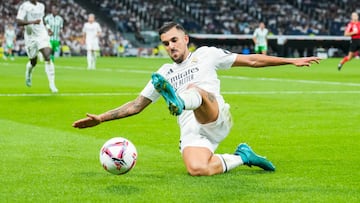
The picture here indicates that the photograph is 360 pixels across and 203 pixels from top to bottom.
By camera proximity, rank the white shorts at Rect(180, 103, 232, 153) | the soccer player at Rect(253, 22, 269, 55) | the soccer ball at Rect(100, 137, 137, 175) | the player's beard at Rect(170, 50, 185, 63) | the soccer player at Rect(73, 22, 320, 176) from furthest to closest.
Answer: the soccer player at Rect(253, 22, 269, 55), the white shorts at Rect(180, 103, 232, 153), the player's beard at Rect(170, 50, 185, 63), the soccer player at Rect(73, 22, 320, 176), the soccer ball at Rect(100, 137, 137, 175)

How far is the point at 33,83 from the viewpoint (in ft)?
92.5

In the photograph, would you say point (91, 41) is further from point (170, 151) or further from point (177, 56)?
point (177, 56)

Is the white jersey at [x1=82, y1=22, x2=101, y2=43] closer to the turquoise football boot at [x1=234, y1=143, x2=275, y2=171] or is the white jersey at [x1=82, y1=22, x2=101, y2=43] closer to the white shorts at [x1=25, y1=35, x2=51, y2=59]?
the white shorts at [x1=25, y1=35, x2=51, y2=59]

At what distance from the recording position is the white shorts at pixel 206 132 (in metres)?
9.84

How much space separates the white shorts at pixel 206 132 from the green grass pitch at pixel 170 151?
360 millimetres

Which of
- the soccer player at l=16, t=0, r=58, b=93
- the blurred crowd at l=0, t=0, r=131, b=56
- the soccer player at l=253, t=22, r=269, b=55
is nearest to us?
the soccer player at l=16, t=0, r=58, b=93

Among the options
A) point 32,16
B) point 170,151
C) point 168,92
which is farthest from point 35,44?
point 168,92

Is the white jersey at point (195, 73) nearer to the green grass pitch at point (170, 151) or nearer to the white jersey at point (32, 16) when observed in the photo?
the green grass pitch at point (170, 151)

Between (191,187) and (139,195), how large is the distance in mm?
637

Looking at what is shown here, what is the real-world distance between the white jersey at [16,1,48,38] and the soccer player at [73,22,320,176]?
13526 mm

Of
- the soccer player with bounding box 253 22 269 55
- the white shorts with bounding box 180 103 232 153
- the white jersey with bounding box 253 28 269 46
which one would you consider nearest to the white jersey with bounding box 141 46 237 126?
the white shorts with bounding box 180 103 232 153

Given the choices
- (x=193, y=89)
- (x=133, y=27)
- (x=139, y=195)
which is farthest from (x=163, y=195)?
(x=133, y=27)

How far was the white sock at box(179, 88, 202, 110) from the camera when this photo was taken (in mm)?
8828

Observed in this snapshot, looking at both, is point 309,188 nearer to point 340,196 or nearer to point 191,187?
point 340,196
